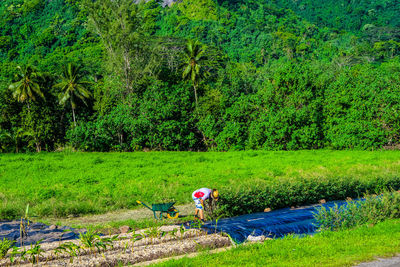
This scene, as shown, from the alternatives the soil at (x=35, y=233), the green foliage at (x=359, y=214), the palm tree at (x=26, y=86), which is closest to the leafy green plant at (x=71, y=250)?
the soil at (x=35, y=233)

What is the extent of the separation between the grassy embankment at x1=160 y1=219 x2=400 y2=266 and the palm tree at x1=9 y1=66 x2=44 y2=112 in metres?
41.3

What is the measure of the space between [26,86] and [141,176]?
88.4 ft

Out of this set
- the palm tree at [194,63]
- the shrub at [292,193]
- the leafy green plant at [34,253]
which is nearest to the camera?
the leafy green plant at [34,253]

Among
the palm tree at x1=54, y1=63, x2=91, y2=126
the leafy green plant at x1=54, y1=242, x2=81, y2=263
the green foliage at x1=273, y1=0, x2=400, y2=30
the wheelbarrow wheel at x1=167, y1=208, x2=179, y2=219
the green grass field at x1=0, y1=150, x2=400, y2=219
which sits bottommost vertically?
the green grass field at x1=0, y1=150, x2=400, y2=219

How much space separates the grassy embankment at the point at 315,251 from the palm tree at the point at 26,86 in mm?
41329

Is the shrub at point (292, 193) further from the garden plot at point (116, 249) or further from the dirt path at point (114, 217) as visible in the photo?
the garden plot at point (116, 249)

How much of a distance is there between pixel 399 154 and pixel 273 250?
28249mm

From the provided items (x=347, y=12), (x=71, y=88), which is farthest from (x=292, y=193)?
(x=347, y=12)

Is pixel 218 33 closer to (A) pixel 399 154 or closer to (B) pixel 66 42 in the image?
(B) pixel 66 42

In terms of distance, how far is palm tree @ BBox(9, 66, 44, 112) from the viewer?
147 ft

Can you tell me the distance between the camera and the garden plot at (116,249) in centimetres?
903

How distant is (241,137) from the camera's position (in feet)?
144

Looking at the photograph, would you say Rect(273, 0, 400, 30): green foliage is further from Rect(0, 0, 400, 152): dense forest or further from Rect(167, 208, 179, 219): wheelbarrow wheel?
Rect(167, 208, 179, 219): wheelbarrow wheel

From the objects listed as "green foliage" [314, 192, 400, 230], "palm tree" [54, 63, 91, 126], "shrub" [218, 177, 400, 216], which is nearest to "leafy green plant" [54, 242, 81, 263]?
"shrub" [218, 177, 400, 216]
